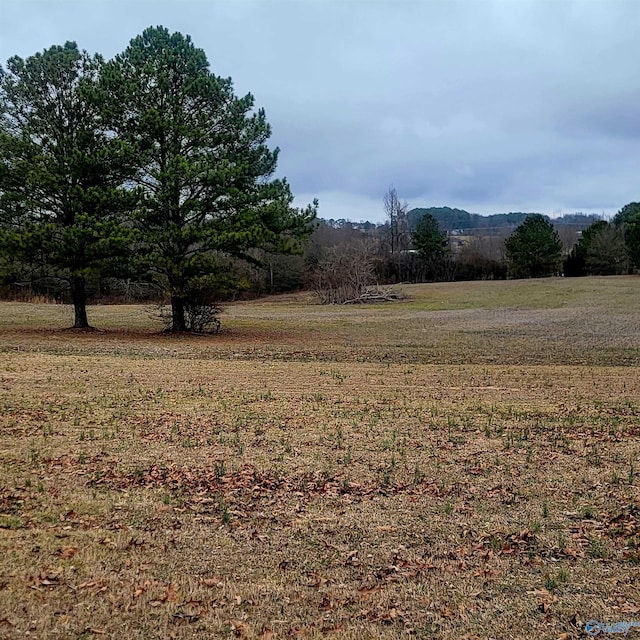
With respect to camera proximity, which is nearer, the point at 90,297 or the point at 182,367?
the point at 182,367

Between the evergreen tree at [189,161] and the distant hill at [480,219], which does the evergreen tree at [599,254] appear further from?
the evergreen tree at [189,161]

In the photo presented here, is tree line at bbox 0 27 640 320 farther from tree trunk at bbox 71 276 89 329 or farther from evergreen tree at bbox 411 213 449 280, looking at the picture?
evergreen tree at bbox 411 213 449 280

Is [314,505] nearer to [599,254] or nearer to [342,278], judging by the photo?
[342,278]

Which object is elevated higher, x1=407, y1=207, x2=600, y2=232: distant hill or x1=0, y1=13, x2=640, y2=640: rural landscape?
x1=407, y1=207, x2=600, y2=232: distant hill

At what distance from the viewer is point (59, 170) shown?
61.7 ft

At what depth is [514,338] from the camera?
21359 mm

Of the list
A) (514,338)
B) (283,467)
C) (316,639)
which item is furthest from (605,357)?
(316,639)

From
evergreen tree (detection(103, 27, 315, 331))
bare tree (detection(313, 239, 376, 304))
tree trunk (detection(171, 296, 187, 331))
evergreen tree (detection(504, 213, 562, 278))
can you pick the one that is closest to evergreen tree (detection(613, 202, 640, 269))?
evergreen tree (detection(504, 213, 562, 278))

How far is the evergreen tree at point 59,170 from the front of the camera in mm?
18203

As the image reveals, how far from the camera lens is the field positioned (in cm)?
332

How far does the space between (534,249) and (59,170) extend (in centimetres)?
5549

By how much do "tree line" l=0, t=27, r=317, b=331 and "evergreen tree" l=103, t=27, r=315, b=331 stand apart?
4cm

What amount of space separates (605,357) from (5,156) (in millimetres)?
18560

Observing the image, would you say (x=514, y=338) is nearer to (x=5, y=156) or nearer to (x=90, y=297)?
(x=5, y=156)
